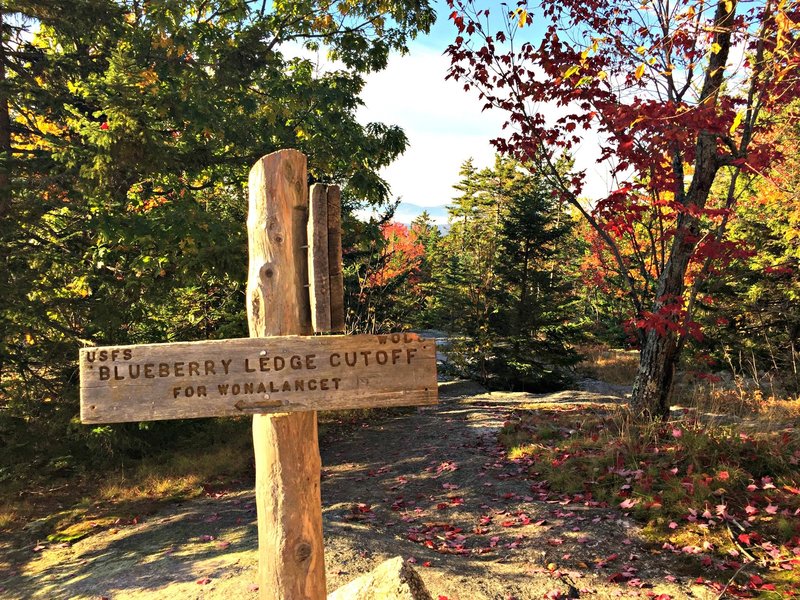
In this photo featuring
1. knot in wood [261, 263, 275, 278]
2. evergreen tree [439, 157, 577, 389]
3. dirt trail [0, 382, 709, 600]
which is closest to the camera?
knot in wood [261, 263, 275, 278]

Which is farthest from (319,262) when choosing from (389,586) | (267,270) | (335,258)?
(389,586)

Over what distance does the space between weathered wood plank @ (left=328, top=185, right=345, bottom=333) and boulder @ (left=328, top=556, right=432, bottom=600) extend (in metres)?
1.79

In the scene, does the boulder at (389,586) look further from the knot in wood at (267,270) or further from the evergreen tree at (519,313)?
the evergreen tree at (519,313)

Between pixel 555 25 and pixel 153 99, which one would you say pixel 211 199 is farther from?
pixel 555 25

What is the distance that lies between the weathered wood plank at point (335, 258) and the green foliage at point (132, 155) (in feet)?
13.7

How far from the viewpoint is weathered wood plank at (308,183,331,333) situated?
9.09 ft

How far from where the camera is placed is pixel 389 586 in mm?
3379

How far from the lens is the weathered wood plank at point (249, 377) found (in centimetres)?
263

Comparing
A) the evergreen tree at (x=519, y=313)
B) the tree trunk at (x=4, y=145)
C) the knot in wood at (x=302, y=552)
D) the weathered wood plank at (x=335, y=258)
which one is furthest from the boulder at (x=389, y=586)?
the evergreen tree at (x=519, y=313)

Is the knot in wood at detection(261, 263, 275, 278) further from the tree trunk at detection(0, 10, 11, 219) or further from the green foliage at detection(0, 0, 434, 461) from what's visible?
the tree trunk at detection(0, 10, 11, 219)

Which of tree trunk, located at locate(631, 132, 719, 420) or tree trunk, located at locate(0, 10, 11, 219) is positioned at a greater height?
tree trunk, located at locate(0, 10, 11, 219)

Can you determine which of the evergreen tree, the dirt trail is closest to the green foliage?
the dirt trail

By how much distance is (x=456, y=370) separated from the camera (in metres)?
15.5

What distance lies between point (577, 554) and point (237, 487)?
4836 mm
